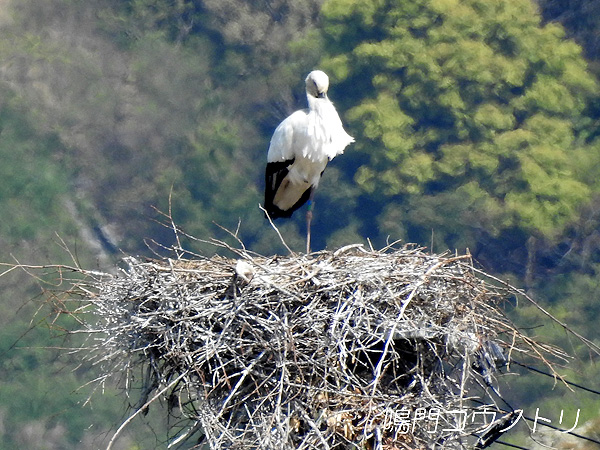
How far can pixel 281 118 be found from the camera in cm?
1911

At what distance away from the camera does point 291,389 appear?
193 inches

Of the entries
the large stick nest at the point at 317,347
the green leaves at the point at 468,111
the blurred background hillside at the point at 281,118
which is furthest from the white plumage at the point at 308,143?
the green leaves at the point at 468,111

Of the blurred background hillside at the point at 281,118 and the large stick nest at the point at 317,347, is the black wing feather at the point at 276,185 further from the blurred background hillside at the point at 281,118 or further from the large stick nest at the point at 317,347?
the blurred background hillside at the point at 281,118

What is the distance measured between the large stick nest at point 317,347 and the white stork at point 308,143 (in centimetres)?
212

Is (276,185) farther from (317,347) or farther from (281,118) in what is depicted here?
(281,118)

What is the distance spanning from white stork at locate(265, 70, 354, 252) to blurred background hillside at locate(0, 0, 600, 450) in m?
8.70

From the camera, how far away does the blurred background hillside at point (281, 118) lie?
17.5m

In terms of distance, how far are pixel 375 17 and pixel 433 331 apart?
49.9 feet

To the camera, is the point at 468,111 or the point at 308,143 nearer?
the point at 308,143

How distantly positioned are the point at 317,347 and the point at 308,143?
8.63 feet

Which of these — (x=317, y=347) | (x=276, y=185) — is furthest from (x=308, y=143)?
(x=317, y=347)

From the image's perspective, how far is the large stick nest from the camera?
4.86 metres

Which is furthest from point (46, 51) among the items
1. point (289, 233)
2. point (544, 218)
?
point (544, 218)

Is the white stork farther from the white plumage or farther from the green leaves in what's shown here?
the green leaves
